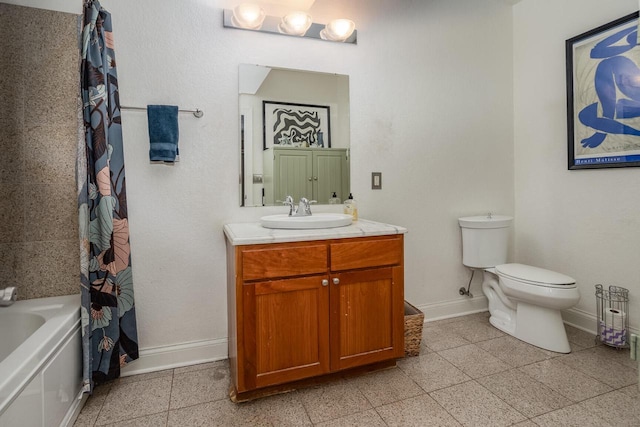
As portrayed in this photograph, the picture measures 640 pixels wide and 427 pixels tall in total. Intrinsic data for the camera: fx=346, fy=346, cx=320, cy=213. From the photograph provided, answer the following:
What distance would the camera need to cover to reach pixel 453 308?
9.08ft

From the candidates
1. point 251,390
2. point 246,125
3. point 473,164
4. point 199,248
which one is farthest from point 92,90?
point 473,164

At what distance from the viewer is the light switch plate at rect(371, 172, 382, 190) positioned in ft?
8.13

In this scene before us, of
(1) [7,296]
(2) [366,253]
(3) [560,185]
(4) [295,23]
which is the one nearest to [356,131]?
(4) [295,23]

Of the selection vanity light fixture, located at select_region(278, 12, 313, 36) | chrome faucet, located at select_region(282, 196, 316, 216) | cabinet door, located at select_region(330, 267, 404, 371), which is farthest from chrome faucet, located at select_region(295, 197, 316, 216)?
vanity light fixture, located at select_region(278, 12, 313, 36)

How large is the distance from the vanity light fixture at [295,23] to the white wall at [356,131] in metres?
0.07

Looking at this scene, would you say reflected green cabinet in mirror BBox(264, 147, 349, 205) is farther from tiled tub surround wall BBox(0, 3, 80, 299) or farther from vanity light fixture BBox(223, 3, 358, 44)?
tiled tub surround wall BBox(0, 3, 80, 299)

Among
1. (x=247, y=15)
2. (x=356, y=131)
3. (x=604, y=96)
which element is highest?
(x=247, y=15)

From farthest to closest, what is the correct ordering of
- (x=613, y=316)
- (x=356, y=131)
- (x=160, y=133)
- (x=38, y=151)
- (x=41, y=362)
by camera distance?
(x=356, y=131) < (x=613, y=316) < (x=160, y=133) < (x=38, y=151) < (x=41, y=362)

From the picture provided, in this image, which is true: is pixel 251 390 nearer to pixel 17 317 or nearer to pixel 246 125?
pixel 17 317

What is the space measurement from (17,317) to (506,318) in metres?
2.90

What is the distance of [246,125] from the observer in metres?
2.15

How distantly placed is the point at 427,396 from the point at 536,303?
1005 mm

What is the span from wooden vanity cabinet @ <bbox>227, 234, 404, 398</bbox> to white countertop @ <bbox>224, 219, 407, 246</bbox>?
3cm

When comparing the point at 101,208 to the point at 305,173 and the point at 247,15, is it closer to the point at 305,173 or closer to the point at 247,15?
the point at 305,173
